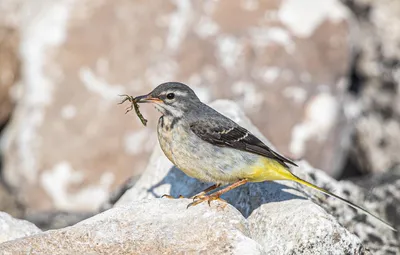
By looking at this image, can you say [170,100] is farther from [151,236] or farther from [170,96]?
[151,236]

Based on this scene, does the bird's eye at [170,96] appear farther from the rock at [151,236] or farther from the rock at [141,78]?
the rock at [141,78]

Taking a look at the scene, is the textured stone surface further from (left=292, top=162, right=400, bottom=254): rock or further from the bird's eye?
the bird's eye

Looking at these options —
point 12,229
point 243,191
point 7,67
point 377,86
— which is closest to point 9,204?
point 7,67

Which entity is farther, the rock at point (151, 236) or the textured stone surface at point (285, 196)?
the textured stone surface at point (285, 196)

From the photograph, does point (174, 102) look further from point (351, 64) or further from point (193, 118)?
point (351, 64)

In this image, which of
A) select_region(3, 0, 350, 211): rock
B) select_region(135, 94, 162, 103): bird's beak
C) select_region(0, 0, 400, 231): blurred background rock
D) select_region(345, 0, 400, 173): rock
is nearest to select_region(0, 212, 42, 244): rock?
select_region(135, 94, 162, 103): bird's beak

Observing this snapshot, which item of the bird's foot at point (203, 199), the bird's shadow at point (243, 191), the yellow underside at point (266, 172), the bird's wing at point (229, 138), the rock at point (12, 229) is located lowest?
the rock at point (12, 229)

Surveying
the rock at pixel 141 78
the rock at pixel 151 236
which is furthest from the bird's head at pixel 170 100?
the rock at pixel 141 78
